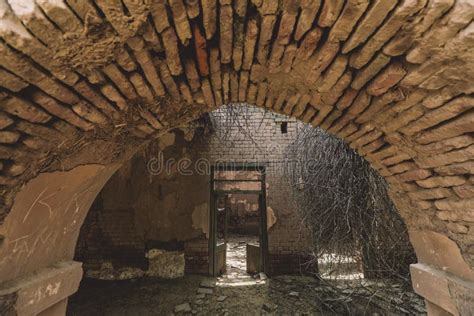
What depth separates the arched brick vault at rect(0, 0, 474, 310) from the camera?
106 cm

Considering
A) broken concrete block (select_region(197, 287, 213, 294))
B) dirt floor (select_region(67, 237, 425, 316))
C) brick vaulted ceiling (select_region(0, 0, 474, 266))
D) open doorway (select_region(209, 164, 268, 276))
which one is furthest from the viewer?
open doorway (select_region(209, 164, 268, 276))

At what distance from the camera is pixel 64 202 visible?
6.31ft

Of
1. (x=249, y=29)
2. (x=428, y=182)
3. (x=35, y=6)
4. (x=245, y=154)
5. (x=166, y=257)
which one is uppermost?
(x=245, y=154)

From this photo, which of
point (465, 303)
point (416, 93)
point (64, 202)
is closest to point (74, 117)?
point (64, 202)

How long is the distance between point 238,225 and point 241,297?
6991 millimetres

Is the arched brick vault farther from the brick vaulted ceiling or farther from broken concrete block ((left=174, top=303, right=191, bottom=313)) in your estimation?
broken concrete block ((left=174, top=303, right=191, bottom=313))

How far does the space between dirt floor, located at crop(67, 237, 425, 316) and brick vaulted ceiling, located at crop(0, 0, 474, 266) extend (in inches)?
112

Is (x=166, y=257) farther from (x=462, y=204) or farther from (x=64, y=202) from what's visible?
(x=462, y=204)

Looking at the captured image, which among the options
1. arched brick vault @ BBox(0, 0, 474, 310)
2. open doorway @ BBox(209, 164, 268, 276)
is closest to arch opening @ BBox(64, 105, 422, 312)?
open doorway @ BBox(209, 164, 268, 276)

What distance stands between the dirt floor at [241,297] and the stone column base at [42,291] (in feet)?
7.71

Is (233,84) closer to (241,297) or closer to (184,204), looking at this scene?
(241,297)

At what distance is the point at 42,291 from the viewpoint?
1.76 metres

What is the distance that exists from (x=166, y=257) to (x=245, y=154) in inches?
99.0
